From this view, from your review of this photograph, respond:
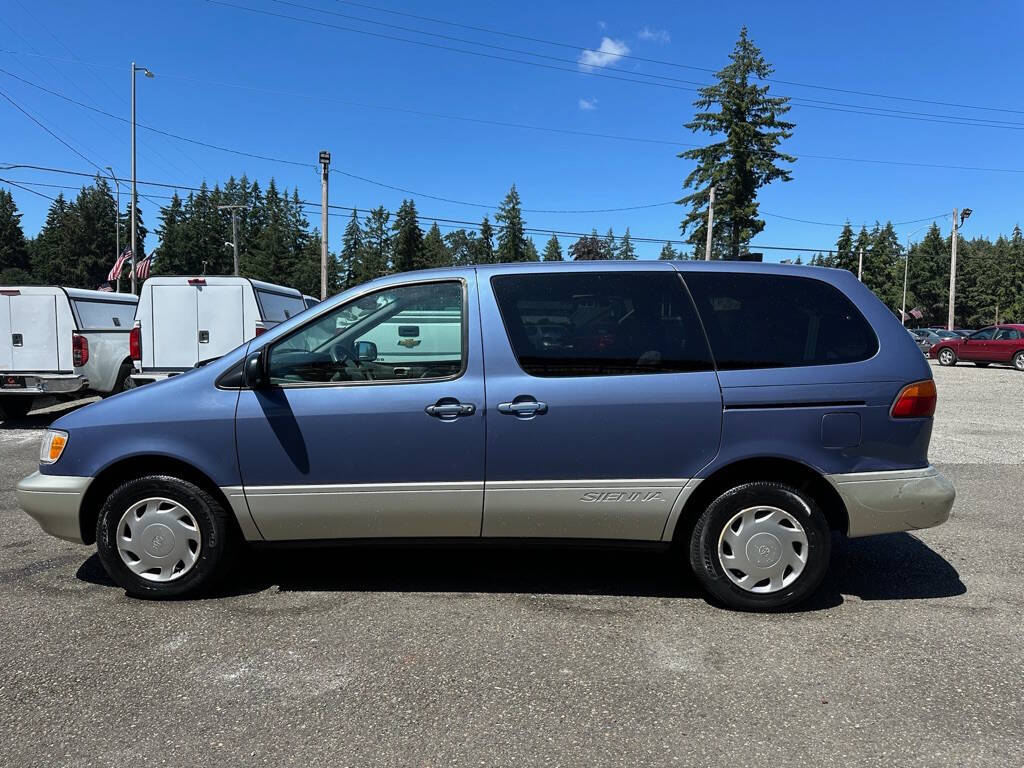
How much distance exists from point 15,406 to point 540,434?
417 inches

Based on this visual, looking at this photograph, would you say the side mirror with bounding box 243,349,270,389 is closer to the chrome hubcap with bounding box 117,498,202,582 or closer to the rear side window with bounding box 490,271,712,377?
the chrome hubcap with bounding box 117,498,202,582

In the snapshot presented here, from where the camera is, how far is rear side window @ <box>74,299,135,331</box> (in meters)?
10.5

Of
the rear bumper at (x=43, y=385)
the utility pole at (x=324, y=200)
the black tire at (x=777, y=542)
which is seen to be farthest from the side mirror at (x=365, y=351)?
the utility pole at (x=324, y=200)

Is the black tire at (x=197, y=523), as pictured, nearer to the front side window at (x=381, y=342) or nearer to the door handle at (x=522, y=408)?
the front side window at (x=381, y=342)

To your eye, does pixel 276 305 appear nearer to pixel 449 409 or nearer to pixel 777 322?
pixel 449 409

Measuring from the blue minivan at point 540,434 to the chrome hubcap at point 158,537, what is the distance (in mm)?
11

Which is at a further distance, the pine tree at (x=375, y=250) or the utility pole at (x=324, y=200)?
the pine tree at (x=375, y=250)

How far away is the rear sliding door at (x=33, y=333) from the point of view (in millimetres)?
9945

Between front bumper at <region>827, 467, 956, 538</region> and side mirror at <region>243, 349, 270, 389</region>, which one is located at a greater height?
side mirror at <region>243, 349, 270, 389</region>

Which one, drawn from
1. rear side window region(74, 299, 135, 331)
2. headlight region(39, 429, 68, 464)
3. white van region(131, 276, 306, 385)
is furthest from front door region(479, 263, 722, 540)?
rear side window region(74, 299, 135, 331)

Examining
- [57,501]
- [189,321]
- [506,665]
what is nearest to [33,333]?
[189,321]

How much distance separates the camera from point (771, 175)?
158 feet

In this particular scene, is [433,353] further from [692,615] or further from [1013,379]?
[1013,379]

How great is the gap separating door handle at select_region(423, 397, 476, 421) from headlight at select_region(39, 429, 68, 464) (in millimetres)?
2020
